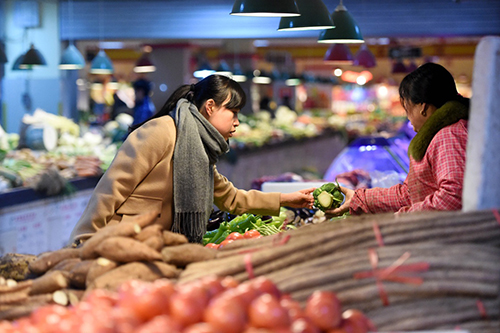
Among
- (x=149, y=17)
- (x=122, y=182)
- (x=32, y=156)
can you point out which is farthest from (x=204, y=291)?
(x=149, y=17)

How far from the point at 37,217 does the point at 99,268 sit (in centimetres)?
510

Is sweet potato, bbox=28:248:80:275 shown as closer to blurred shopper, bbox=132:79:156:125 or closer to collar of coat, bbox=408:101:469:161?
collar of coat, bbox=408:101:469:161

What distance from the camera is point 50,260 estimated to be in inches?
109

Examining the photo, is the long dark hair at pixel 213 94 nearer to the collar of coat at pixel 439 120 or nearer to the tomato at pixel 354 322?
the collar of coat at pixel 439 120

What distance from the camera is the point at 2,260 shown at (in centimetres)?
301

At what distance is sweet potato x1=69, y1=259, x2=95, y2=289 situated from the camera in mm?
2512

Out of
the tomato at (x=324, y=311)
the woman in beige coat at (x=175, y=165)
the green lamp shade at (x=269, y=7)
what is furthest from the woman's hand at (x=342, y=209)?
the tomato at (x=324, y=311)

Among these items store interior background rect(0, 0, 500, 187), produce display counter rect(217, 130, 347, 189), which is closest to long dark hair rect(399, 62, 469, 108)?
produce display counter rect(217, 130, 347, 189)

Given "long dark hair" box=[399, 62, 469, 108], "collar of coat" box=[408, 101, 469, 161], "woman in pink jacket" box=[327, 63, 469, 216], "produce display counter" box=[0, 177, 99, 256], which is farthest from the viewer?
"produce display counter" box=[0, 177, 99, 256]

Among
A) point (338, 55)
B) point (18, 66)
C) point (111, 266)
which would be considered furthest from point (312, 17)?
point (18, 66)

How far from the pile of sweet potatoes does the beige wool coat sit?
3.24ft

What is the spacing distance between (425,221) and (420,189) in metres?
1.21

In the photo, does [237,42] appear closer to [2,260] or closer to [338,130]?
[338,130]

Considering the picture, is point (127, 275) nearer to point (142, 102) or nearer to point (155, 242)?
point (155, 242)
